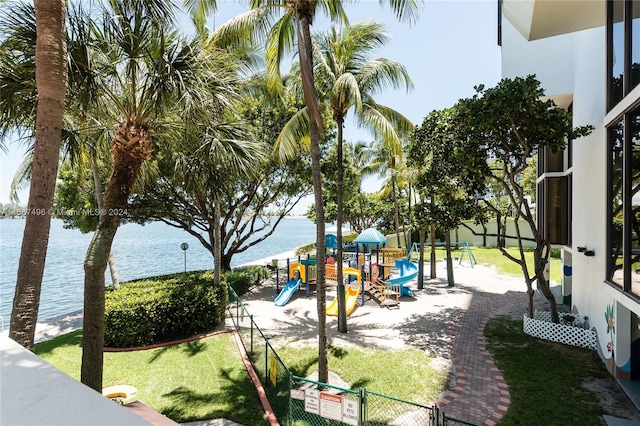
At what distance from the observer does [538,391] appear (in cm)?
720

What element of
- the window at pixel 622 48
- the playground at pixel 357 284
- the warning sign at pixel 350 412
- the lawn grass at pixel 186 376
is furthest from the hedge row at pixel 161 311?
the window at pixel 622 48

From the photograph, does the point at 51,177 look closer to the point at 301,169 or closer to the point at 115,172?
the point at 115,172

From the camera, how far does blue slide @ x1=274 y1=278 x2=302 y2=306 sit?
584 inches

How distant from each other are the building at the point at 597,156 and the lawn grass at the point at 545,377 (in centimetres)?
81

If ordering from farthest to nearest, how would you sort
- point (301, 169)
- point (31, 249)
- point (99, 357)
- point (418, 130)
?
point (301, 169), point (418, 130), point (99, 357), point (31, 249)

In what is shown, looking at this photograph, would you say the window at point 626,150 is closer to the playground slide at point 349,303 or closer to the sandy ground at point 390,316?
the sandy ground at point 390,316

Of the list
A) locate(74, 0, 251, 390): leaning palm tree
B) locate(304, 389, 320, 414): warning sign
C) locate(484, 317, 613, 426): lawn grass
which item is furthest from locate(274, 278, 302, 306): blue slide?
locate(304, 389, 320, 414): warning sign

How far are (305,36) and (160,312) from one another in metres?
8.92

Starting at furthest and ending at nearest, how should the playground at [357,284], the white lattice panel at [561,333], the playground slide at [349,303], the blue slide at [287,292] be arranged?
the blue slide at [287,292] → the playground at [357,284] → the playground slide at [349,303] → the white lattice panel at [561,333]

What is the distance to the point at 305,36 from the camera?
7.23 meters

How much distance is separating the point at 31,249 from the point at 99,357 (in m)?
2.23

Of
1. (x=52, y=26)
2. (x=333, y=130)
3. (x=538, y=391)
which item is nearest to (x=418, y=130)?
(x=333, y=130)

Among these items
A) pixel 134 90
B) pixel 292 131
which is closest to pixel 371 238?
pixel 292 131

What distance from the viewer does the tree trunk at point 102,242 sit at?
5.54 metres
